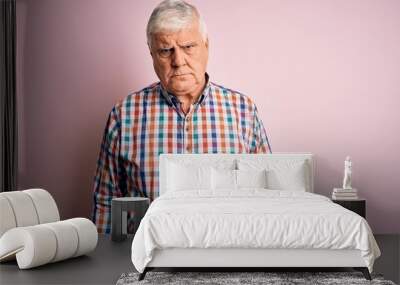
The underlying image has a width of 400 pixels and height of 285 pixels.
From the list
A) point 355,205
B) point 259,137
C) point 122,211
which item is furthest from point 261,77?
point 122,211

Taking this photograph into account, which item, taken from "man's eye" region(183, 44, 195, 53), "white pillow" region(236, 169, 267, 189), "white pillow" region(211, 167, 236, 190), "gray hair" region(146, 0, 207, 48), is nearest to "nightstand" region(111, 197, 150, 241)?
"white pillow" region(211, 167, 236, 190)

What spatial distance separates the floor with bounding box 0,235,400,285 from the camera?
4.91 meters

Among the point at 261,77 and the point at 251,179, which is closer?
the point at 251,179

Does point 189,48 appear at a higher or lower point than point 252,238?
higher

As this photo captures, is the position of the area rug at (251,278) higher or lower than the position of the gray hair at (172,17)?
lower

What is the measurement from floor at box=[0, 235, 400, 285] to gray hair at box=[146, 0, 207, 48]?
2.24 m

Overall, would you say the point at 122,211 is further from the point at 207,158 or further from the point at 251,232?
the point at 251,232

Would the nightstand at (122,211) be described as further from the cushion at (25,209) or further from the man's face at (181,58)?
the man's face at (181,58)

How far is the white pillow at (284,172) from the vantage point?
21.2ft

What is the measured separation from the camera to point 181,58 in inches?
272

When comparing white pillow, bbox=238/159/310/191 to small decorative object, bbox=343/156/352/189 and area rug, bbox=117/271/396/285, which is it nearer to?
A: small decorative object, bbox=343/156/352/189

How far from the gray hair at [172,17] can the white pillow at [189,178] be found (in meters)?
1.36

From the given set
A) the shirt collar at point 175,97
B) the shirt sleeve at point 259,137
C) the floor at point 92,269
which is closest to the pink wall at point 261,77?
the shirt sleeve at point 259,137

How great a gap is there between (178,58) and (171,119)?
24.0 inches
